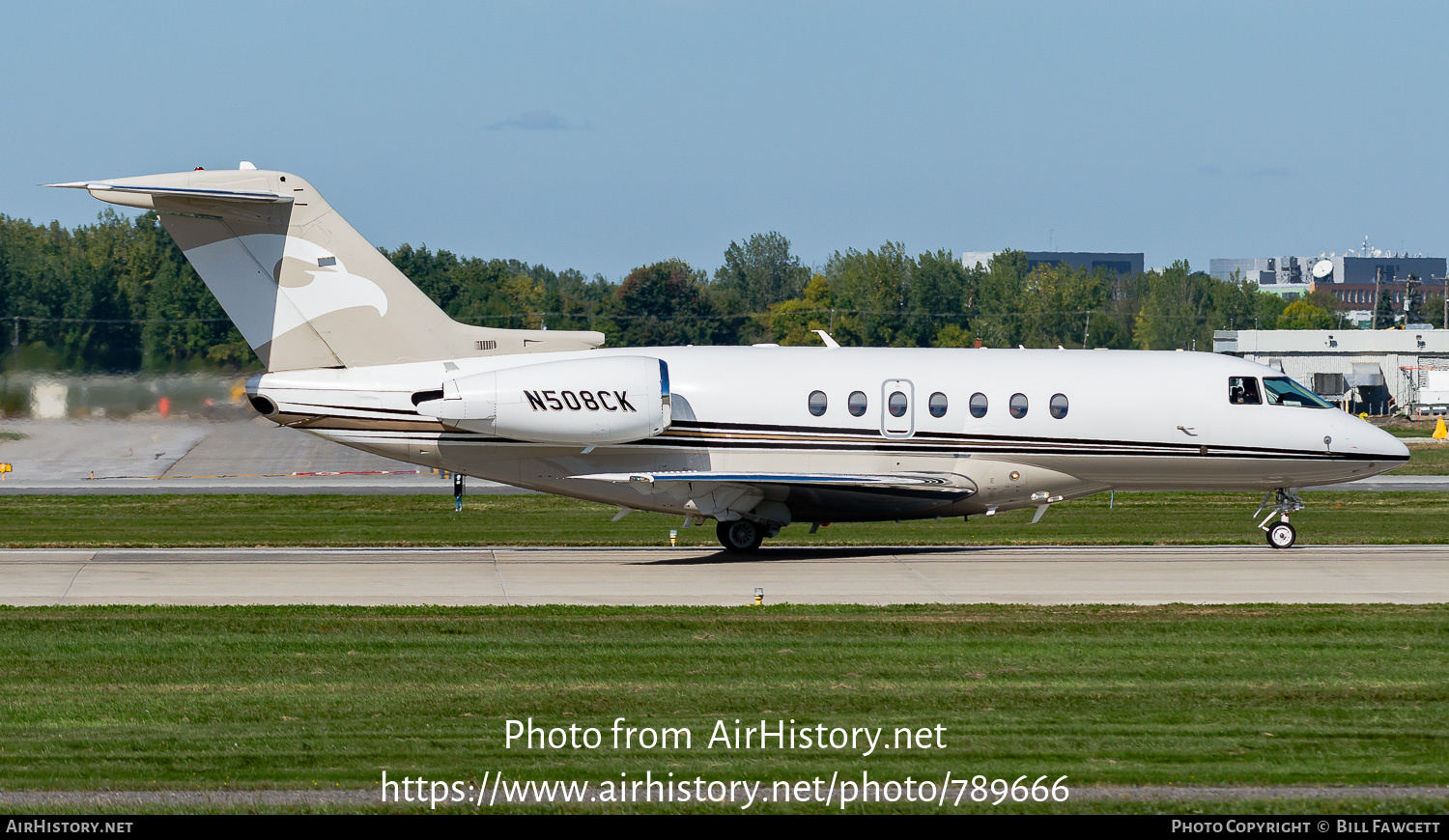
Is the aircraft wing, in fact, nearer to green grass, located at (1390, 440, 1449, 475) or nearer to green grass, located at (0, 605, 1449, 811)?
green grass, located at (0, 605, 1449, 811)

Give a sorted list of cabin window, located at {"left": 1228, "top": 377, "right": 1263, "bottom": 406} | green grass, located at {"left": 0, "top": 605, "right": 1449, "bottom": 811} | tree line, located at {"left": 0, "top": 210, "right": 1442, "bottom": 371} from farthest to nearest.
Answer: tree line, located at {"left": 0, "top": 210, "right": 1442, "bottom": 371} < cabin window, located at {"left": 1228, "top": 377, "right": 1263, "bottom": 406} < green grass, located at {"left": 0, "top": 605, "right": 1449, "bottom": 811}

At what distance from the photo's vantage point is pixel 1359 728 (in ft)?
40.1

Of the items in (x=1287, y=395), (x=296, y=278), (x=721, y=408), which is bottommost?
(x=721, y=408)

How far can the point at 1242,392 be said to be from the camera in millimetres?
25594


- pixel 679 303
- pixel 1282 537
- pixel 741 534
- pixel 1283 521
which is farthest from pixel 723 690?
pixel 679 303

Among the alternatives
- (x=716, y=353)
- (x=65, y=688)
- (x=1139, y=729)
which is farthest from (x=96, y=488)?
(x=1139, y=729)

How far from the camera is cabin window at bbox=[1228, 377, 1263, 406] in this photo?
25531mm

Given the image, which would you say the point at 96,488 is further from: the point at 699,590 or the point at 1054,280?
the point at 1054,280

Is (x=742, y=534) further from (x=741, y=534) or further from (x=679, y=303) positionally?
(x=679, y=303)

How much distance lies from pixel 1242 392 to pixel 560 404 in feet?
39.6

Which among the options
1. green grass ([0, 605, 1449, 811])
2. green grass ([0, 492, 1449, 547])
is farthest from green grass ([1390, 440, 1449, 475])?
green grass ([0, 605, 1449, 811])

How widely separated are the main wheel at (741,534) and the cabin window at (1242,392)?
8678mm

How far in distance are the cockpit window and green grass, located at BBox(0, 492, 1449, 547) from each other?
10.4ft

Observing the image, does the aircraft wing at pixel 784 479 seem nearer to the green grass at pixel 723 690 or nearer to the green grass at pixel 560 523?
the green grass at pixel 560 523
